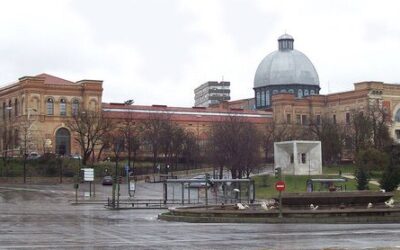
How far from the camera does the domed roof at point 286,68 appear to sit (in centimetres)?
15025

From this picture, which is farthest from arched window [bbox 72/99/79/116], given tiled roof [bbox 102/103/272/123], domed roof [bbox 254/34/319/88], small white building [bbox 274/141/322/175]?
domed roof [bbox 254/34/319/88]

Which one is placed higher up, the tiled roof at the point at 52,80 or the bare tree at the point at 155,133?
the tiled roof at the point at 52,80

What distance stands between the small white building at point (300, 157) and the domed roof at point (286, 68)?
57903 millimetres

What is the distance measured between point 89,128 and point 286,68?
180ft

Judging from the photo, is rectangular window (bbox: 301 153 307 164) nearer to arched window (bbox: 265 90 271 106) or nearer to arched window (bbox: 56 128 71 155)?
arched window (bbox: 56 128 71 155)

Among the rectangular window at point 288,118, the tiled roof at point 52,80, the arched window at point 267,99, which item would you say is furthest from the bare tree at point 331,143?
the tiled roof at point 52,80

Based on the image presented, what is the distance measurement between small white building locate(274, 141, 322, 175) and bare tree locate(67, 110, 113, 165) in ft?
99.7

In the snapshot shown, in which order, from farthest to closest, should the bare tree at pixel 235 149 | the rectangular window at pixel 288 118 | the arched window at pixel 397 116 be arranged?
the rectangular window at pixel 288 118, the arched window at pixel 397 116, the bare tree at pixel 235 149

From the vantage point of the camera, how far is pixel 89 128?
4313 inches

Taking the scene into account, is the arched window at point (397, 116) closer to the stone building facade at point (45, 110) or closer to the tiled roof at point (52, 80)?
the stone building facade at point (45, 110)

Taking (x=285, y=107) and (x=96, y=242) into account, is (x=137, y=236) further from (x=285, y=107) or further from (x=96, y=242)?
(x=285, y=107)

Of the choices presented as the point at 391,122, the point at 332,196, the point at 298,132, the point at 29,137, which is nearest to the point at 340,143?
the point at 298,132

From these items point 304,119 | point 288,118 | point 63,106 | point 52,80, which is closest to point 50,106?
point 63,106

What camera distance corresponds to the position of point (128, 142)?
112250 mm
